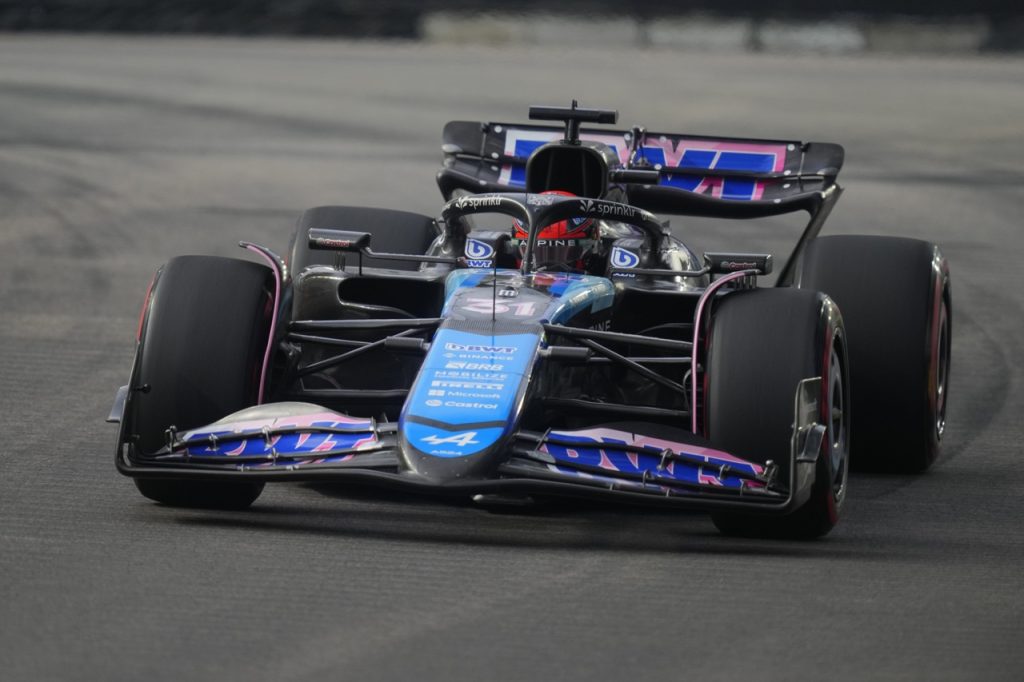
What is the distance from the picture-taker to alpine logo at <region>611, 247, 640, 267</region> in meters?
8.83

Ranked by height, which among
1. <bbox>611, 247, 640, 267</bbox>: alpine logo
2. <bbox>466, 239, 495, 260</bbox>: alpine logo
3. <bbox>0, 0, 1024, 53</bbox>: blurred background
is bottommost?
<bbox>0, 0, 1024, 53</bbox>: blurred background

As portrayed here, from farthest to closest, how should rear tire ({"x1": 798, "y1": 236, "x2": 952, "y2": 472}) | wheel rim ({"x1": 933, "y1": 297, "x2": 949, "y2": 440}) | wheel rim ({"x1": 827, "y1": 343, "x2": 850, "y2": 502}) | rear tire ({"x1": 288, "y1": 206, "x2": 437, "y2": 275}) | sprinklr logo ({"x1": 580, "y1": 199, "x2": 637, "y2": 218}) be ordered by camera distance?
1. rear tire ({"x1": 288, "y1": 206, "x2": 437, "y2": 275})
2. wheel rim ({"x1": 933, "y1": 297, "x2": 949, "y2": 440})
3. rear tire ({"x1": 798, "y1": 236, "x2": 952, "y2": 472})
4. sprinklr logo ({"x1": 580, "y1": 199, "x2": 637, "y2": 218})
5. wheel rim ({"x1": 827, "y1": 343, "x2": 850, "y2": 502})

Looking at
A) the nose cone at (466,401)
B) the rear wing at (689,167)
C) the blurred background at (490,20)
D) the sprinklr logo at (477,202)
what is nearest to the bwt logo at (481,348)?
the nose cone at (466,401)

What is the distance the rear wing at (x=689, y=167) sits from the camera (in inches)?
405

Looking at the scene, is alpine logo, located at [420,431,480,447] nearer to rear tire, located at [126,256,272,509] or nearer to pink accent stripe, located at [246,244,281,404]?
rear tire, located at [126,256,272,509]

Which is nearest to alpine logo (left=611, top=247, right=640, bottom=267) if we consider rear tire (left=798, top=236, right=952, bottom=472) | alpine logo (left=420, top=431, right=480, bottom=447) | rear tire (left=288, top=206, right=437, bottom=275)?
rear tire (left=798, top=236, right=952, bottom=472)

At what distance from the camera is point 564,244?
888 centimetres

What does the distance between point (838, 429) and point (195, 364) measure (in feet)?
8.22

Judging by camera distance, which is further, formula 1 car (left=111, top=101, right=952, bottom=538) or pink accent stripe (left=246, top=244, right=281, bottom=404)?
pink accent stripe (left=246, top=244, right=281, bottom=404)

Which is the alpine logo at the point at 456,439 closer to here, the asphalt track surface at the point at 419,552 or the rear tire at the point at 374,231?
the asphalt track surface at the point at 419,552

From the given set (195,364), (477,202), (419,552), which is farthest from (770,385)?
(195,364)

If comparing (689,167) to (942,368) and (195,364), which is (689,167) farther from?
(195,364)

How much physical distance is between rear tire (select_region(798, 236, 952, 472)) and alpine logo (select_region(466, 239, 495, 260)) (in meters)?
1.45

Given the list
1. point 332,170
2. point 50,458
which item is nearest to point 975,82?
point 332,170
